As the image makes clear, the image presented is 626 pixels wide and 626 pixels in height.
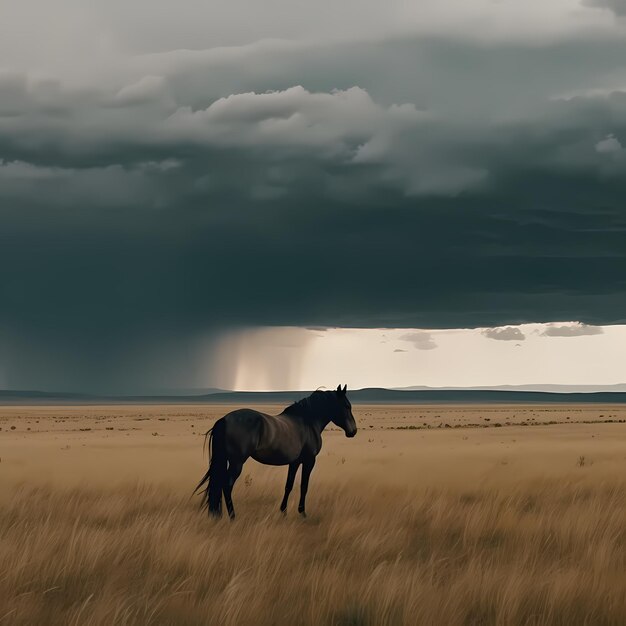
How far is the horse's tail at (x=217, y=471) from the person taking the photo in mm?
14273

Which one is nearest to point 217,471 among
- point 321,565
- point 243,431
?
point 243,431

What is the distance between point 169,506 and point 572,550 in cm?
753

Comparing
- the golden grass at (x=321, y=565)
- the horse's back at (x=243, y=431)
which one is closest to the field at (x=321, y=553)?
the golden grass at (x=321, y=565)

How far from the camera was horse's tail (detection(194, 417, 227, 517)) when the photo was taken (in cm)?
1427

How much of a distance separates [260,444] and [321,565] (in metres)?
5.88

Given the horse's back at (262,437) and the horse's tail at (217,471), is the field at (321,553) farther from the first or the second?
the horse's back at (262,437)

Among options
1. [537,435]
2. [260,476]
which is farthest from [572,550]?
[537,435]

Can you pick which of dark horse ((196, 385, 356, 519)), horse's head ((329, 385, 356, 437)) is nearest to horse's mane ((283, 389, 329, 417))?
dark horse ((196, 385, 356, 519))

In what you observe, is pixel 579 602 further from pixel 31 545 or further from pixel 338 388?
pixel 338 388

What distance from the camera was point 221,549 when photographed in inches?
396

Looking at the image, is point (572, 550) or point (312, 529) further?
point (312, 529)

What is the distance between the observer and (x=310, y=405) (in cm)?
1602

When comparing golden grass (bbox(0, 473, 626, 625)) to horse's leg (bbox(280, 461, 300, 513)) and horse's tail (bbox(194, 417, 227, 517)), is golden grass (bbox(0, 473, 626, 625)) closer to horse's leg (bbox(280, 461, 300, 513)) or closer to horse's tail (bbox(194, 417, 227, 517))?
horse's leg (bbox(280, 461, 300, 513))

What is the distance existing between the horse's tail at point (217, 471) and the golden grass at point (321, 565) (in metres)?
0.37
